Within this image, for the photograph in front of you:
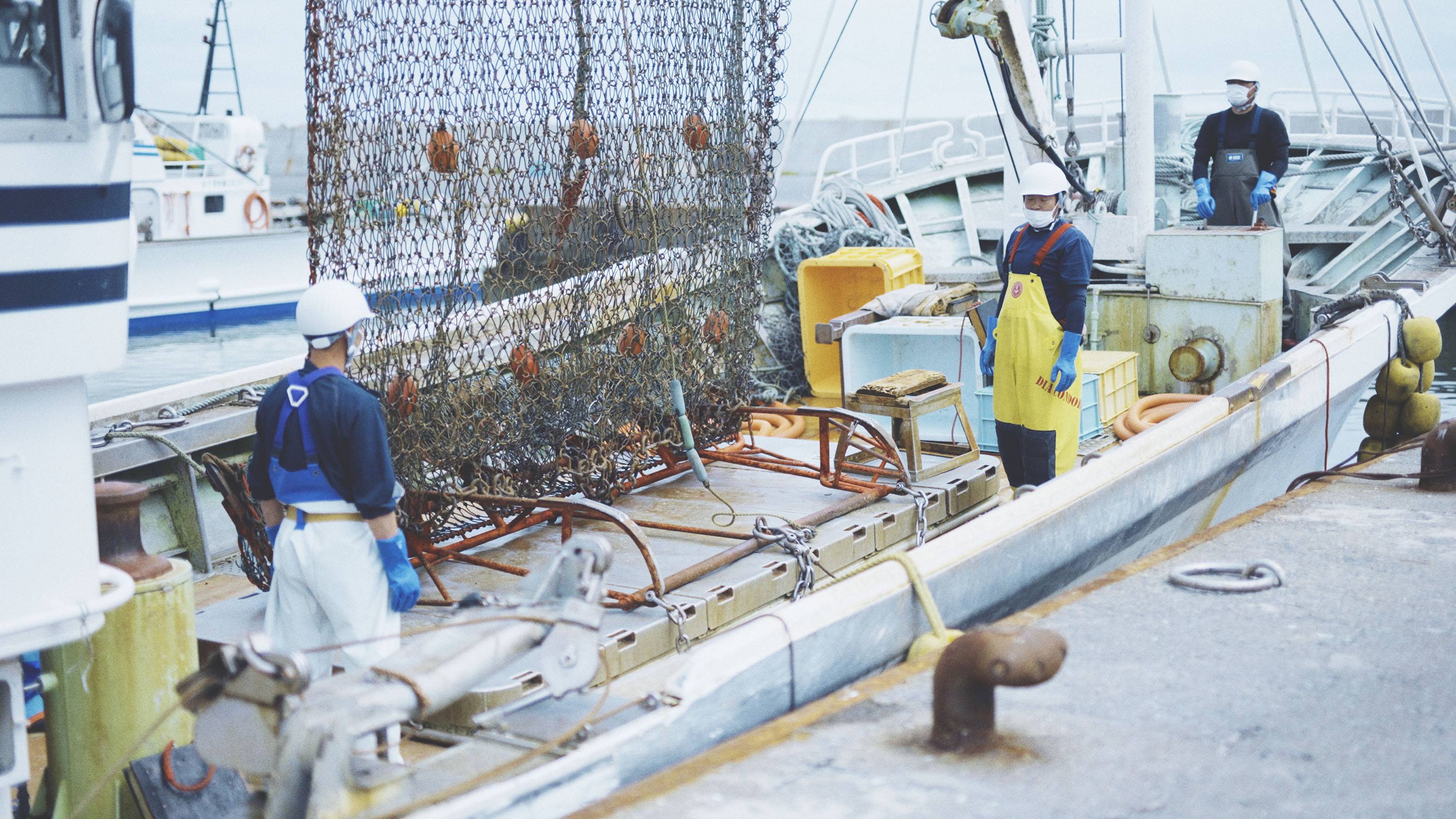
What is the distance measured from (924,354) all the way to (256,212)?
22.4 metres

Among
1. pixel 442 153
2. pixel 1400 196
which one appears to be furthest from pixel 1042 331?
pixel 1400 196

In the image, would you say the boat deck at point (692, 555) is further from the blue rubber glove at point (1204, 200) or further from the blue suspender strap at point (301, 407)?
the blue rubber glove at point (1204, 200)

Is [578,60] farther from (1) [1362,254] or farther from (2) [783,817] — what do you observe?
(1) [1362,254]

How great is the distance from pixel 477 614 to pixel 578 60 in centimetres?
303

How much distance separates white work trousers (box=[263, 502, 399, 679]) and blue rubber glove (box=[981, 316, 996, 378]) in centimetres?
367

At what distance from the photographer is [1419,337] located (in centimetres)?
874

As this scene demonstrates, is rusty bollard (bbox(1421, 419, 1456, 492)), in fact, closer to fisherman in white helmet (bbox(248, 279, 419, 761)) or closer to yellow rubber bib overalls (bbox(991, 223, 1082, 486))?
yellow rubber bib overalls (bbox(991, 223, 1082, 486))

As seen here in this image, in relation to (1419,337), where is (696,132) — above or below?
above

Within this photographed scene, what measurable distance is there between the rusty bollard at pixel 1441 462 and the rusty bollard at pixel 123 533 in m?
5.30

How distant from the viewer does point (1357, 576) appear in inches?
192

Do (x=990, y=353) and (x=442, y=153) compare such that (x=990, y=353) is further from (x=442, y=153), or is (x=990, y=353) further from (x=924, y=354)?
(x=442, y=153)

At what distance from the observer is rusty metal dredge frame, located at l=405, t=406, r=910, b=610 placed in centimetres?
536

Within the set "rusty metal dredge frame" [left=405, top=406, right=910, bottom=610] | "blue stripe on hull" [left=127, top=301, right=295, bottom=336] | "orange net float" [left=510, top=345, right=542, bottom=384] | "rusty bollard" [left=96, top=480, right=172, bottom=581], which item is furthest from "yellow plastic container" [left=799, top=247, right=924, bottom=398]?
"blue stripe on hull" [left=127, top=301, right=295, bottom=336]

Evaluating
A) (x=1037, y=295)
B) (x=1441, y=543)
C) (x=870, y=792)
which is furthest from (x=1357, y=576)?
(x=870, y=792)
